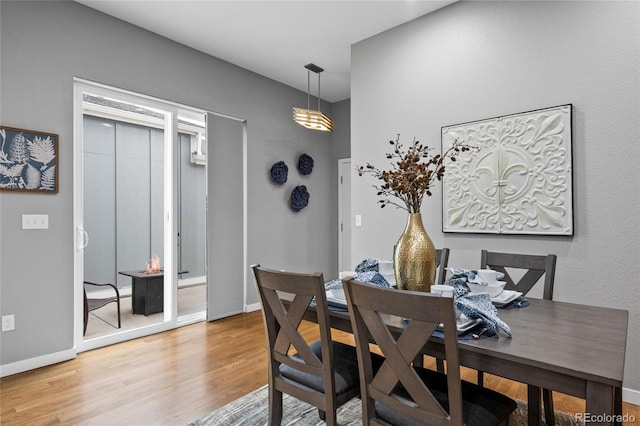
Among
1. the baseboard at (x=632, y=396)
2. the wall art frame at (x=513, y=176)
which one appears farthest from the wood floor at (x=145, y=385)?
the wall art frame at (x=513, y=176)

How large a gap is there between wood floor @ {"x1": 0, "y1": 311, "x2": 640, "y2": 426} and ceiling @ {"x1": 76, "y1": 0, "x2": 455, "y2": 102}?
285 centimetres

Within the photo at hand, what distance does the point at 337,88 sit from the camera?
4922 mm

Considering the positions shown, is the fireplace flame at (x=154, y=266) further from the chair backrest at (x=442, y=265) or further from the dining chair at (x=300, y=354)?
the chair backrest at (x=442, y=265)

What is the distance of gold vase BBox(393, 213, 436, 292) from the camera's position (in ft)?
5.21

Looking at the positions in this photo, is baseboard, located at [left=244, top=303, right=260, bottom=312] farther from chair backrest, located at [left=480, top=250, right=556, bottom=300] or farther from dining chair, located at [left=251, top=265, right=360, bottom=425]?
chair backrest, located at [left=480, top=250, right=556, bottom=300]

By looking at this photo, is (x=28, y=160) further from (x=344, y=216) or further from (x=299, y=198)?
(x=344, y=216)

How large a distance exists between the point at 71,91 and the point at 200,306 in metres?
2.42

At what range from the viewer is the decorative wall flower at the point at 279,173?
14.9 feet

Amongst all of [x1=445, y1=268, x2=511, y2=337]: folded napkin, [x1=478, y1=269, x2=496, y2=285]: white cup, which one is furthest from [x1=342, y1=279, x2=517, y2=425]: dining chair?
[x1=478, y1=269, x2=496, y2=285]: white cup

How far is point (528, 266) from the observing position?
1974 mm

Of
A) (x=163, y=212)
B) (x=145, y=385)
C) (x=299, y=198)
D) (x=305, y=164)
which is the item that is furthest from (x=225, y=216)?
(x=145, y=385)

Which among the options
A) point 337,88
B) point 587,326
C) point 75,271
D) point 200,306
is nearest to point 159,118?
point 75,271

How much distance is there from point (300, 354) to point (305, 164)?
365 cm

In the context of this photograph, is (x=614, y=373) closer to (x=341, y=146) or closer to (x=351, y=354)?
(x=351, y=354)
